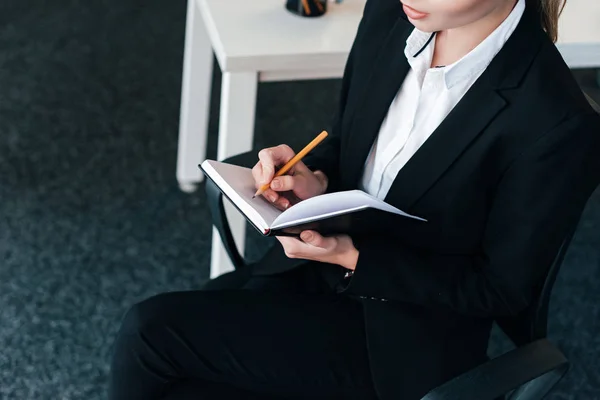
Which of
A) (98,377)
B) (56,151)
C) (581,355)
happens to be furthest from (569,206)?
(56,151)

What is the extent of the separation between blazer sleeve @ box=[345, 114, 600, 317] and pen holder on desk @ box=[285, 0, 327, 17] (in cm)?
60

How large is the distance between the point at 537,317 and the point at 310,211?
1.42 ft

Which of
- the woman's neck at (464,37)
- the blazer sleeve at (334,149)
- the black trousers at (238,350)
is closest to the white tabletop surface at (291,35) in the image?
the blazer sleeve at (334,149)

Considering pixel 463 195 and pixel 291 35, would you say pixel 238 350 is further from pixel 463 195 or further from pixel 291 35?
pixel 291 35

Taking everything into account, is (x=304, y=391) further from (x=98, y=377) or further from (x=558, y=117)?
(x=98, y=377)

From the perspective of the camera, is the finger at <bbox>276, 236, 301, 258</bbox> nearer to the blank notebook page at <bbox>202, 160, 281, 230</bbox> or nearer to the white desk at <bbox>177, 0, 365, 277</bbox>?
the blank notebook page at <bbox>202, 160, 281, 230</bbox>

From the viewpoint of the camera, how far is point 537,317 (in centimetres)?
128

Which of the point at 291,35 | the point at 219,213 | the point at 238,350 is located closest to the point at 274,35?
the point at 291,35

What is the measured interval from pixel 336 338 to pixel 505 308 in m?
0.27

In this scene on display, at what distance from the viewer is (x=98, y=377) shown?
188 cm

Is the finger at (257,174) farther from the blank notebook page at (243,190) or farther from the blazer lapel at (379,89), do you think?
the blazer lapel at (379,89)

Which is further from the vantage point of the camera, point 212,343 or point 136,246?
point 136,246

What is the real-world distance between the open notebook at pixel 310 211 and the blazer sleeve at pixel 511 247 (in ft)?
0.30

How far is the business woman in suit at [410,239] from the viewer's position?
3.74 ft
